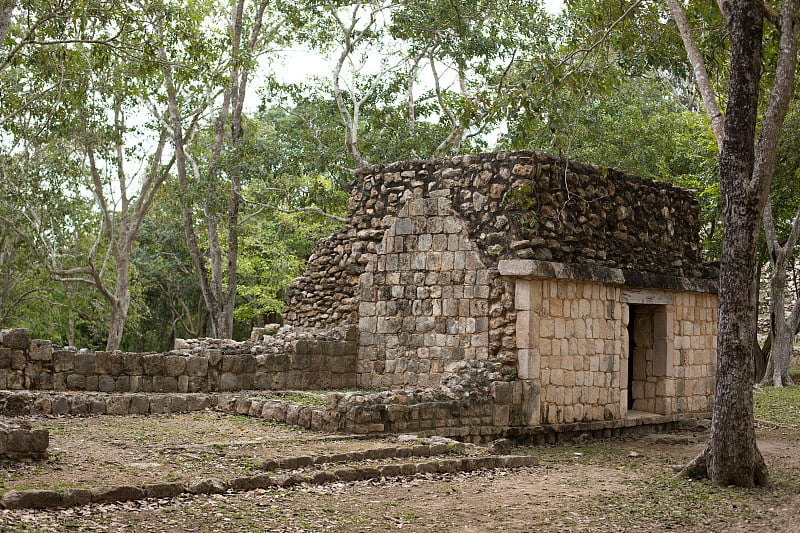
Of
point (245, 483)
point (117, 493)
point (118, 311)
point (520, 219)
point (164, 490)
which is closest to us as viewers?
point (117, 493)

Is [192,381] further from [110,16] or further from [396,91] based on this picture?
[396,91]

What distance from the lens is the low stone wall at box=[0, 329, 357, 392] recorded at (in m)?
11.0

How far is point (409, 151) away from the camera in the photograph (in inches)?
862

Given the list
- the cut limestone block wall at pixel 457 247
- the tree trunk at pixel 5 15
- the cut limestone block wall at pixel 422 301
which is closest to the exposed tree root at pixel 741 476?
the cut limestone block wall at pixel 457 247

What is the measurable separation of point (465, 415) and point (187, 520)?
5368mm

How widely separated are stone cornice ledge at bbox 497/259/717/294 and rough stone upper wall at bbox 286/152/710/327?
14cm

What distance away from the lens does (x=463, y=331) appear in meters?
12.1

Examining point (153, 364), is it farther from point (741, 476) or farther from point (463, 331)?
point (741, 476)

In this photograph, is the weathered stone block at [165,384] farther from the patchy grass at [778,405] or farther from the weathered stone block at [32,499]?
the patchy grass at [778,405]

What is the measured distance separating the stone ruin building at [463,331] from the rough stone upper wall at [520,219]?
0.09 ft

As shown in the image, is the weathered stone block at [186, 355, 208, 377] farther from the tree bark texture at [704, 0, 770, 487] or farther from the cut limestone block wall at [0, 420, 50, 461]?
A: the tree bark texture at [704, 0, 770, 487]

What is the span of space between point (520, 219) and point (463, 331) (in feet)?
5.71

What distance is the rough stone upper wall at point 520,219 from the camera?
11.8m

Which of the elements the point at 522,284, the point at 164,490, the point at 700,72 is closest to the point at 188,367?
the point at 522,284
